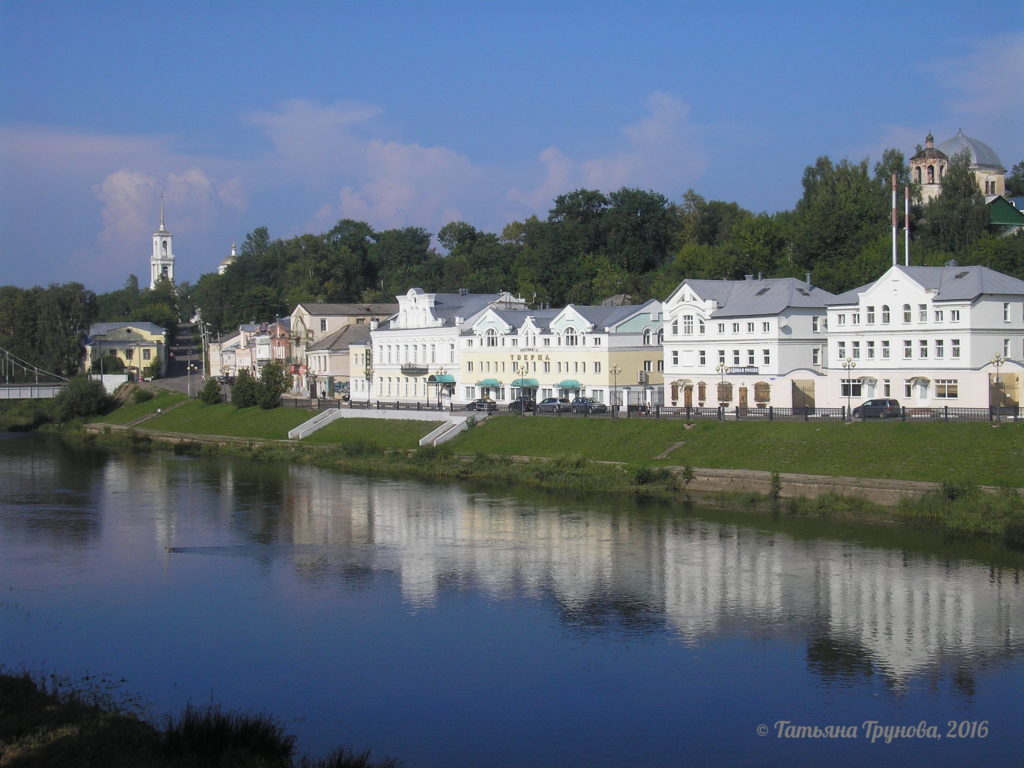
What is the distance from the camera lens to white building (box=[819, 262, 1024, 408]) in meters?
46.5

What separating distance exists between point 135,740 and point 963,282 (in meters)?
40.7

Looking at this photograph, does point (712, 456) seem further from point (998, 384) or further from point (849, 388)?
point (998, 384)

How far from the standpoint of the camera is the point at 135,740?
17531 mm

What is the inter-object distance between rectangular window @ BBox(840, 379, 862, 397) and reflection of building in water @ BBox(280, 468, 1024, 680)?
16.2 metres

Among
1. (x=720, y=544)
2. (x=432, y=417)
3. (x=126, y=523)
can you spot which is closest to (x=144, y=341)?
(x=432, y=417)

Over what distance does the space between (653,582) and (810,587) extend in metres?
3.84

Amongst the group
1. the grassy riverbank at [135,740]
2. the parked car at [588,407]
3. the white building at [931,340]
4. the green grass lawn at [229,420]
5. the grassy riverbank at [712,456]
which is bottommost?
the grassy riverbank at [135,740]

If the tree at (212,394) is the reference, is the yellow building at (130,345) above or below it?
above

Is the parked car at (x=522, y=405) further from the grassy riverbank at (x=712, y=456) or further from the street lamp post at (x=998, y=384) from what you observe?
the street lamp post at (x=998, y=384)

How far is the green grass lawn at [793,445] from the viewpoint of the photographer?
3734 centimetres

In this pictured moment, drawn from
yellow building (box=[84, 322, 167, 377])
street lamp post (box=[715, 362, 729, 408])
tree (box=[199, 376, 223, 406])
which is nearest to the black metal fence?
street lamp post (box=[715, 362, 729, 408])

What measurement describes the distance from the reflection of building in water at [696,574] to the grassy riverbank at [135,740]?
9762 mm

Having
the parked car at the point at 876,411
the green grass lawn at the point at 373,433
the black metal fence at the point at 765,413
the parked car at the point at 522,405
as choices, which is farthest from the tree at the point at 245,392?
the parked car at the point at 876,411

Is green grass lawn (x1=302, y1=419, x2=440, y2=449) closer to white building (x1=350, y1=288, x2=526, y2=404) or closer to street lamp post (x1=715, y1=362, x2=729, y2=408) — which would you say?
white building (x1=350, y1=288, x2=526, y2=404)
